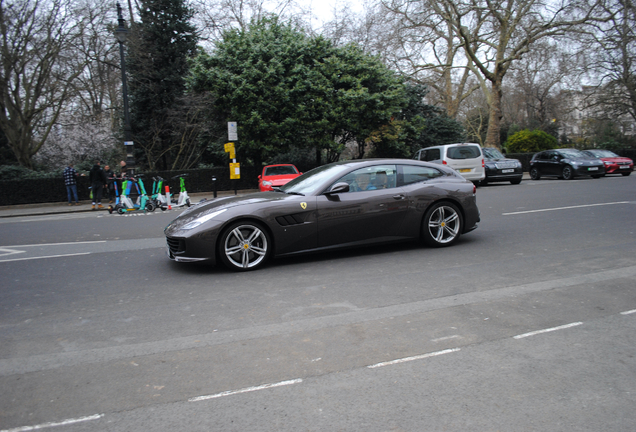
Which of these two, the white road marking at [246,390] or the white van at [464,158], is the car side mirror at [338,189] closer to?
the white road marking at [246,390]

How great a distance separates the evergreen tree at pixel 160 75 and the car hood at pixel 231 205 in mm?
21470

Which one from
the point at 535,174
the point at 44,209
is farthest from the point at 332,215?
the point at 535,174

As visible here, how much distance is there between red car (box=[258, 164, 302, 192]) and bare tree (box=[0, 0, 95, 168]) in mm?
11283

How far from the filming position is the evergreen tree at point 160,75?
27531 millimetres

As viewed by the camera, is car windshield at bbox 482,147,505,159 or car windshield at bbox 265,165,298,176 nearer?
car windshield at bbox 265,165,298,176

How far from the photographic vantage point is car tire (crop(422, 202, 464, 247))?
24.5 feet

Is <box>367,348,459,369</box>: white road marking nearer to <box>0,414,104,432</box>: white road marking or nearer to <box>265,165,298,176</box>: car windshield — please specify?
<box>0,414,104,432</box>: white road marking

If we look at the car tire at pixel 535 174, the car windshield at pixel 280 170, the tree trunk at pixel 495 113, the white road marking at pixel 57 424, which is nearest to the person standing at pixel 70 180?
the car windshield at pixel 280 170

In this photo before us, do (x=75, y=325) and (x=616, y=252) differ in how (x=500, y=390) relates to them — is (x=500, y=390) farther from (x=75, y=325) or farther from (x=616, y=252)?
(x=616, y=252)

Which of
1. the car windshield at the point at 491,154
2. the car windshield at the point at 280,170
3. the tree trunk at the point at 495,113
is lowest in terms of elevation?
the car windshield at the point at 280,170

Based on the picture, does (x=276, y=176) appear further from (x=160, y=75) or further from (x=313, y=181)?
(x=160, y=75)

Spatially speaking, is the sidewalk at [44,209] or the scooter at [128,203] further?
the sidewalk at [44,209]

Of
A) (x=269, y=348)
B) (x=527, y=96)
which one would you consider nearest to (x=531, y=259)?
(x=269, y=348)

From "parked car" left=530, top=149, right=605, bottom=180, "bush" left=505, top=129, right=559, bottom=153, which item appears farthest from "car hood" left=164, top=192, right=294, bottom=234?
"bush" left=505, top=129, right=559, bottom=153
